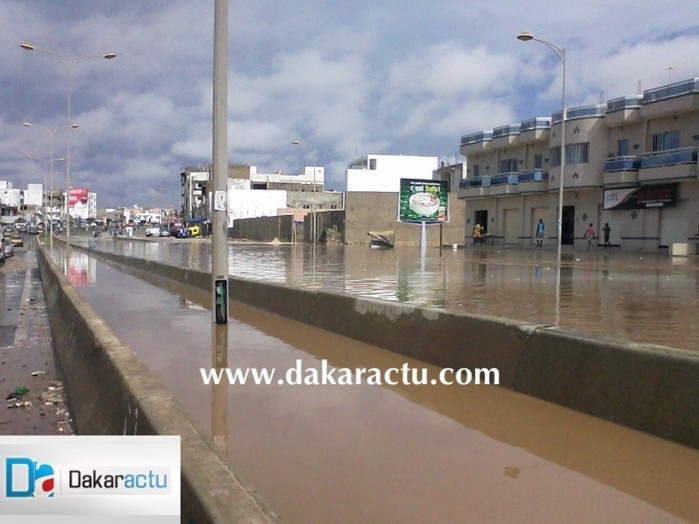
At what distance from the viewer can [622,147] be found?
42094 millimetres

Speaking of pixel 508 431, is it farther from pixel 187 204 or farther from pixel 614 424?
pixel 187 204

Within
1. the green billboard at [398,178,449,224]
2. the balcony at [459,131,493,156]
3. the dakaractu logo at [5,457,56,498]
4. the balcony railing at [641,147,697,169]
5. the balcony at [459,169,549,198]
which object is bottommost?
the dakaractu logo at [5,457,56,498]

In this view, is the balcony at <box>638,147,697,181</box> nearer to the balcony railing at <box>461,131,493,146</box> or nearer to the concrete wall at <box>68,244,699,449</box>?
the balcony railing at <box>461,131,493,146</box>

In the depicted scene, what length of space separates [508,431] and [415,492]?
4.60 ft

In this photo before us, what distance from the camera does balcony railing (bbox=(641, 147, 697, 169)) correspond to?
35562 mm

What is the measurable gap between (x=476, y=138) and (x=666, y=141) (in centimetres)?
1902

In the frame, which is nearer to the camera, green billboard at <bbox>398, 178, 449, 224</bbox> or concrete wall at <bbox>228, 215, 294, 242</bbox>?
green billboard at <bbox>398, 178, 449, 224</bbox>

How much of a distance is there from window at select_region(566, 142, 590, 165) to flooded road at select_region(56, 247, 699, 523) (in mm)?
40168

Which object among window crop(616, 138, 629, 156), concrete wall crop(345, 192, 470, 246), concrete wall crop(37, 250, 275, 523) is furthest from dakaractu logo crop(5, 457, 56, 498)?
concrete wall crop(345, 192, 470, 246)

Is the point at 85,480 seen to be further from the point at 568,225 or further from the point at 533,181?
the point at 533,181

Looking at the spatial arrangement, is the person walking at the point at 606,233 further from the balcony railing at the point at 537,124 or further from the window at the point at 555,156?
the balcony railing at the point at 537,124

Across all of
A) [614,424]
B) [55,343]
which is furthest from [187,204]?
[614,424]

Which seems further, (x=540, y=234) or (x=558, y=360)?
(x=540, y=234)

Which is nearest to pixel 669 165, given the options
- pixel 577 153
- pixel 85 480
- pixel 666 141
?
pixel 666 141
